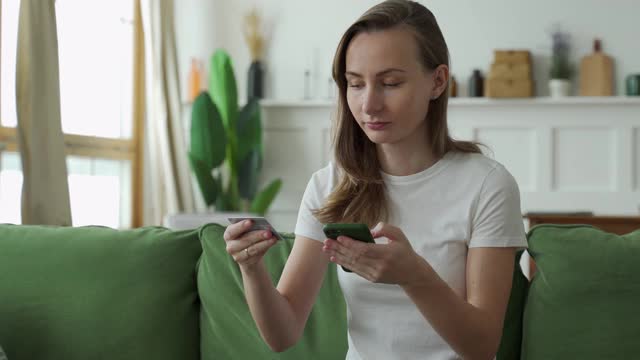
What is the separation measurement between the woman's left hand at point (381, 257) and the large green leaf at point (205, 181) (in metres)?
3.88

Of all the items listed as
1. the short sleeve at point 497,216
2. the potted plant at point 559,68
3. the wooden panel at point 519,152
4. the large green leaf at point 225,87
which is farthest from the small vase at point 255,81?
the short sleeve at point 497,216

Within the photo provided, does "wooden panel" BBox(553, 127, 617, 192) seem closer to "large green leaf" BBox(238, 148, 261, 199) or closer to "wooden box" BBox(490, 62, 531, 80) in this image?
"wooden box" BBox(490, 62, 531, 80)

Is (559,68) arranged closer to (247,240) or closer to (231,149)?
(231,149)

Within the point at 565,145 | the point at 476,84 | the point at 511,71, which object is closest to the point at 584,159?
the point at 565,145

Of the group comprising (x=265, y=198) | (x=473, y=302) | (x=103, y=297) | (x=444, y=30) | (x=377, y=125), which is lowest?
(x=265, y=198)

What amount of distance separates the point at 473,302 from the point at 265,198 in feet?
13.3

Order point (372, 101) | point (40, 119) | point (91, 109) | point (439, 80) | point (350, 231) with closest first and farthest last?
point (350, 231) → point (372, 101) → point (439, 80) → point (40, 119) → point (91, 109)

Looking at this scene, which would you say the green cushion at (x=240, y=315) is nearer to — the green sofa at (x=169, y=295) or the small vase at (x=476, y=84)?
the green sofa at (x=169, y=295)

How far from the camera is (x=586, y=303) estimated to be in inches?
68.7

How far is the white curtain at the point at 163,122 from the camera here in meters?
5.43

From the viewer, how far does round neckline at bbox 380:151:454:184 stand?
166 cm

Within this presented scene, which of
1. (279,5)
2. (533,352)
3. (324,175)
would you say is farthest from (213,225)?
(279,5)

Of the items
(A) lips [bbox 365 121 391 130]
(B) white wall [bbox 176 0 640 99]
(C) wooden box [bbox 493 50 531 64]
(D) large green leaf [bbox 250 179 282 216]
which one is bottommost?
(D) large green leaf [bbox 250 179 282 216]

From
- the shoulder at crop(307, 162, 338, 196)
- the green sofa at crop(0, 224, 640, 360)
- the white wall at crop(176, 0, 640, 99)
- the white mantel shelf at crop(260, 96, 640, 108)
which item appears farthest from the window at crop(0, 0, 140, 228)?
the shoulder at crop(307, 162, 338, 196)
